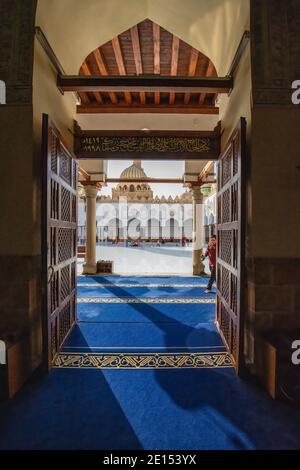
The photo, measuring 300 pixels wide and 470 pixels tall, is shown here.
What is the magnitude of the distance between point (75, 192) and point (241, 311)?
9.21 ft

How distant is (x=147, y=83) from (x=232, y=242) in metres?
2.15

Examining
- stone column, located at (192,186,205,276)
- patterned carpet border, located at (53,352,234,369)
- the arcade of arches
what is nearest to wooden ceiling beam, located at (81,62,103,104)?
the arcade of arches

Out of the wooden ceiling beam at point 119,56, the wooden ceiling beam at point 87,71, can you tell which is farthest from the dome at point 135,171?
the wooden ceiling beam at point 119,56

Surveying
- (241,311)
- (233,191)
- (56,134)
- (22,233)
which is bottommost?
(241,311)

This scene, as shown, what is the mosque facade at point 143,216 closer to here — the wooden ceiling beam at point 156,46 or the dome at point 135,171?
the dome at point 135,171

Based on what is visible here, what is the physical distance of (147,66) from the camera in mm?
4332

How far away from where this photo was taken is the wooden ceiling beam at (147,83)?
118 inches

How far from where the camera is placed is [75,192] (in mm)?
3793

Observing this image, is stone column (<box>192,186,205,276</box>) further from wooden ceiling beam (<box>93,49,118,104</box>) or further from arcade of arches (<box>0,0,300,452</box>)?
arcade of arches (<box>0,0,300,452</box>)

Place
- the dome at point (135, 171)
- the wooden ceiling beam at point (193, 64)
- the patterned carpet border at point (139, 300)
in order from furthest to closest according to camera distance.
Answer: the dome at point (135, 171) → the patterned carpet border at point (139, 300) → the wooden ceiling beam at point (193, 64)

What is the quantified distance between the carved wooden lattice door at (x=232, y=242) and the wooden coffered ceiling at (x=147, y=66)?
1.62 meters

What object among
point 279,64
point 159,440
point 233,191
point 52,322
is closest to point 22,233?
point 52,322

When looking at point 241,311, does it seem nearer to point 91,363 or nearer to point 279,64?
point 91,363

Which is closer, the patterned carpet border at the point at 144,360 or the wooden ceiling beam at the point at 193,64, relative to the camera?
the patterned carpet border at the point at 144,360
